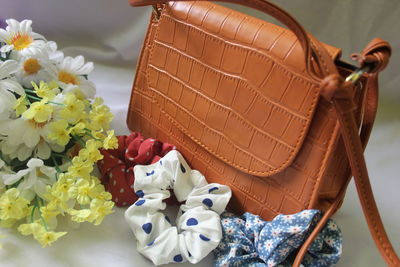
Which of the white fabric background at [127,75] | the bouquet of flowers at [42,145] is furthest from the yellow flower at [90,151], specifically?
the white fabric background at [127,75]

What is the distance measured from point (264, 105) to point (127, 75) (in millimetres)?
495

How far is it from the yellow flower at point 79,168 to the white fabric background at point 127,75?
0.09 metres

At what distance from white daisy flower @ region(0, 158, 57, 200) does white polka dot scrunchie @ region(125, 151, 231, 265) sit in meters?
0.11

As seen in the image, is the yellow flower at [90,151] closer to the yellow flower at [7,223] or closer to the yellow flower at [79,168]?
the yellow flower at [79,168]

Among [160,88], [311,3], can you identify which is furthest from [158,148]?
[311,3]

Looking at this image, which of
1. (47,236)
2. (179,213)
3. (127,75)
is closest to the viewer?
(47,236)

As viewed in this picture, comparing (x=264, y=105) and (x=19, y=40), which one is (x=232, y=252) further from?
(x=19, y=40)

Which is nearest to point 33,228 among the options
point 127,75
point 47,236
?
point 47,236

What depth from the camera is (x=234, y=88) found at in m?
0.61

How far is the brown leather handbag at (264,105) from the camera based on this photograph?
20.1 inches

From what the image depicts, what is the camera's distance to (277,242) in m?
0.56

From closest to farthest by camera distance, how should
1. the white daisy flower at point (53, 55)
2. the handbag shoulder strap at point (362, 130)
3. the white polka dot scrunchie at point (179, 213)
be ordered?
the handbag shoulder strap at point (362, 130) → the white polka dot scrunchie at point (179, 213) → the white daisy flower at point (53, 55)

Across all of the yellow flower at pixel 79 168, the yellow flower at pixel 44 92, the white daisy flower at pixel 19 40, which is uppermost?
the white daisy flower at pixel 19 40

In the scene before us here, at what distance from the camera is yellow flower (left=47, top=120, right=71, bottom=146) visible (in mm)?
605
